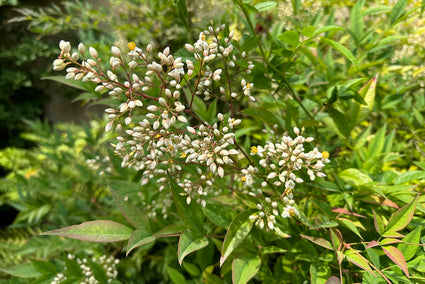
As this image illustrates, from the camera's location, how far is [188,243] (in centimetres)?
61

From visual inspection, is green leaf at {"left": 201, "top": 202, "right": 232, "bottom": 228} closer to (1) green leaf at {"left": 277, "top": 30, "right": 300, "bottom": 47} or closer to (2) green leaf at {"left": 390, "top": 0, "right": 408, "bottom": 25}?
(1) green leaf at {"left": 277, "top": 30, "right": 300, "bottom": 47}

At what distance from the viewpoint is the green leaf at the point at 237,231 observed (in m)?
0.57

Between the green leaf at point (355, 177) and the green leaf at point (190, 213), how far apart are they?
373 mm

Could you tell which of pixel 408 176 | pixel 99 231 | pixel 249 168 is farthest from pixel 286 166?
pixel 99 231

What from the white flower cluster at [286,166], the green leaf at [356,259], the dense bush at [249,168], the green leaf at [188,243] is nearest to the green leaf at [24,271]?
the dense bush at [249,168]

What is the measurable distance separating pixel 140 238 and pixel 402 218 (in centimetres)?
52

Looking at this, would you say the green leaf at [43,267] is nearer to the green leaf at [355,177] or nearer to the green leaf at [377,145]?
the green leaf at [355,177]

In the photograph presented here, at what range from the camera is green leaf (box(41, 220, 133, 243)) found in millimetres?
565

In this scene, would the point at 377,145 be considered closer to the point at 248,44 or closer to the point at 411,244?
the point at 411,244

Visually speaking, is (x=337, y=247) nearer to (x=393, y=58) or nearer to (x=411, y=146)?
(x=411, y=146)


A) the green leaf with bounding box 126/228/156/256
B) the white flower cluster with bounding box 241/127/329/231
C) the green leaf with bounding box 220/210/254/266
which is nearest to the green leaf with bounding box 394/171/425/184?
the white flower cluster with bounding box 241/127/329/231

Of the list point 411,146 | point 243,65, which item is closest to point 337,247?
point 243,65

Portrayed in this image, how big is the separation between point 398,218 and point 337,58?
102 centimetres

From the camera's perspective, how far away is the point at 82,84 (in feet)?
2.33
